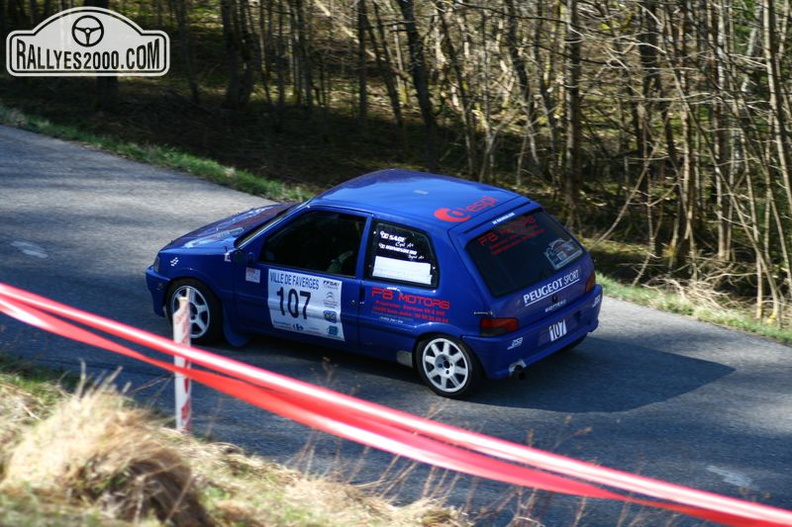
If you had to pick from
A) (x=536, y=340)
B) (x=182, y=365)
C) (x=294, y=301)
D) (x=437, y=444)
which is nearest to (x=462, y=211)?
(x=536, y=340)

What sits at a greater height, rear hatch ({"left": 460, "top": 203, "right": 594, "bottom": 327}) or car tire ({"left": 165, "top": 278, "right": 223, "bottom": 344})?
rear hatch ({"left": 460, "top": 203, "right": 594, "bottom": 327})

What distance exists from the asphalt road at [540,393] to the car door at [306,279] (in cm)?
36

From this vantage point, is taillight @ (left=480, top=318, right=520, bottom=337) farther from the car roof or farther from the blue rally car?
the car roof

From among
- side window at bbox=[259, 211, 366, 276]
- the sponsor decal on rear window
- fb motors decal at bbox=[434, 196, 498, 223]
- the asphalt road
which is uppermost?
fb motors decal at bbox=[434, 196, 498, 223]

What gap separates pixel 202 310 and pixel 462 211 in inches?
100

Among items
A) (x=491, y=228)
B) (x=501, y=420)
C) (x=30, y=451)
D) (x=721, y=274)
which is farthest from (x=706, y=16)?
(x=30, y=451)

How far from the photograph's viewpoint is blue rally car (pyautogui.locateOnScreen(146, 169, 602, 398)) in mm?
8102

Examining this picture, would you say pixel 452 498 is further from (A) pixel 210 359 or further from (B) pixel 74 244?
(B) pixel 74 244

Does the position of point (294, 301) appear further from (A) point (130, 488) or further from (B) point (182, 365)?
(A) point (130, 488)

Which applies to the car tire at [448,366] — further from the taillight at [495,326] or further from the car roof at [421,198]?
the car roof at [421,198]

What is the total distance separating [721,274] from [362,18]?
27.6 ft

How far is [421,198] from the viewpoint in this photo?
28.5ft

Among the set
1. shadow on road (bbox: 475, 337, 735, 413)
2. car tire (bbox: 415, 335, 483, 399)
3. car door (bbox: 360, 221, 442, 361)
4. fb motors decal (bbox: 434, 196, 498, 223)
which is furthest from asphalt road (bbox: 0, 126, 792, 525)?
fb motors decal (bbox: 434, 196, 498, 223)

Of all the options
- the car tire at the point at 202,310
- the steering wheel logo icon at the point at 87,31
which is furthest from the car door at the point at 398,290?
the steering wheel logo icon at the point at 87,31
